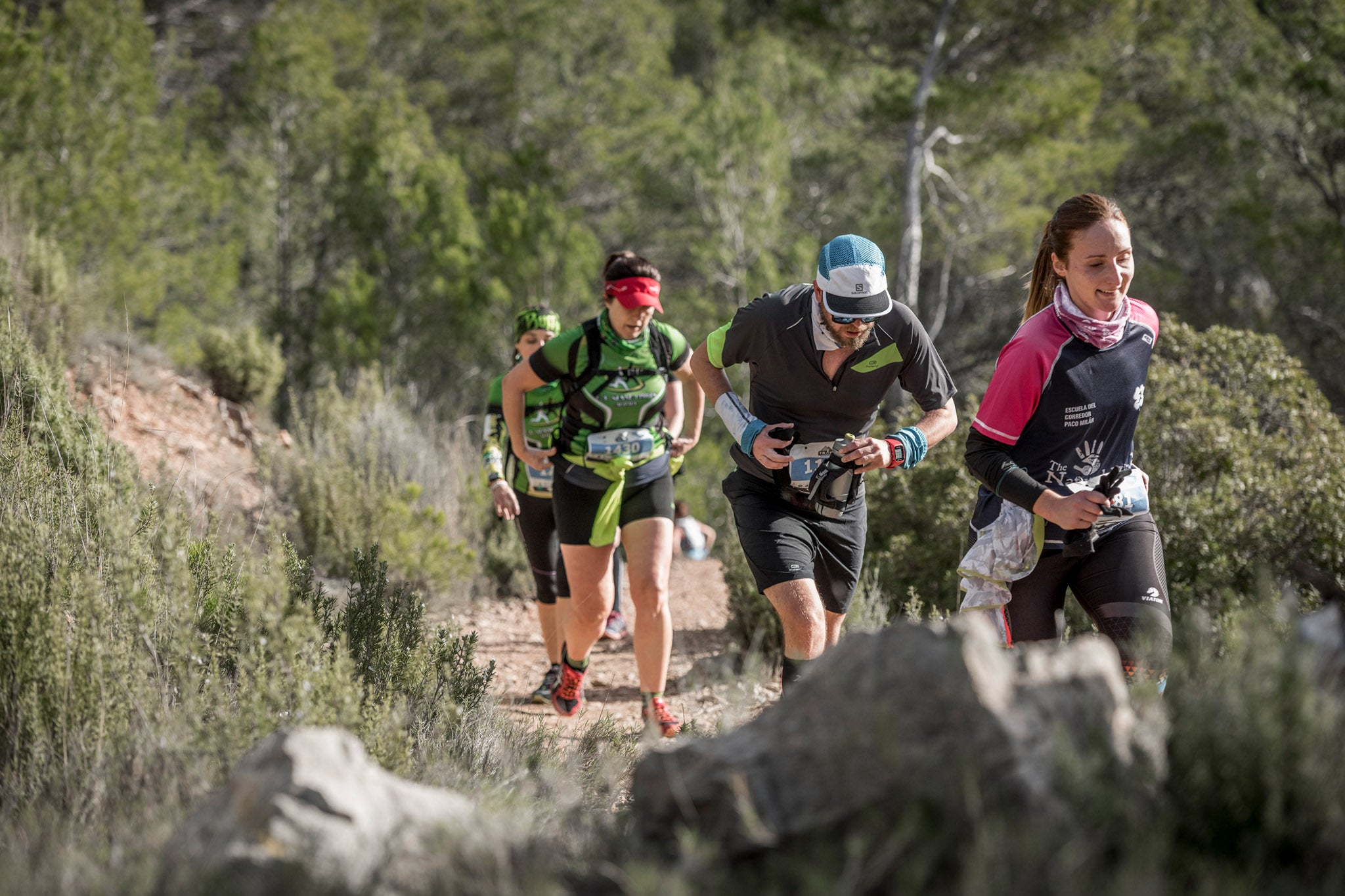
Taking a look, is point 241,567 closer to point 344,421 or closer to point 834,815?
point 834,815

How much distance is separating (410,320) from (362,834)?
41.9 ft

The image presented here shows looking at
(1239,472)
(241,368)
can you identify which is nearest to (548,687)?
(1239,472)

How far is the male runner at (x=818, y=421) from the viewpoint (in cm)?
339

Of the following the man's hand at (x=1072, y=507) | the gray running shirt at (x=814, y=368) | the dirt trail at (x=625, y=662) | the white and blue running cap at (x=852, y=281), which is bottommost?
the dirt trail at (x=625, y=662)

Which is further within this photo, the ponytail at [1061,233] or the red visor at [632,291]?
the red visor at [632,291]

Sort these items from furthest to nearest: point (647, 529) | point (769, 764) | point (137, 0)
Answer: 1. point (137, 0)
2. point (647, 529)
3. point (769, 764)

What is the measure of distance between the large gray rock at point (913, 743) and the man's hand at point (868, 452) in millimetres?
1392

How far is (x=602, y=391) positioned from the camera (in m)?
4.37

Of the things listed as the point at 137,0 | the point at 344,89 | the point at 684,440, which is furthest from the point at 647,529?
the point at 344,89

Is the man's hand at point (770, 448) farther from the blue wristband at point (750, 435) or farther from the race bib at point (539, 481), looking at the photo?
the race bib at point (539, 481)

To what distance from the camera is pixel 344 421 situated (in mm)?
8766

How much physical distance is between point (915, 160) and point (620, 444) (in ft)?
37.5

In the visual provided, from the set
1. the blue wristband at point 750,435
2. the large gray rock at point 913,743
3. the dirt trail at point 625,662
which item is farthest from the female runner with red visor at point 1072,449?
the large gray rock at point 913,743

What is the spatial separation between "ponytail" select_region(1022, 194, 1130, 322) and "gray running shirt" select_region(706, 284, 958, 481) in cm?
39
